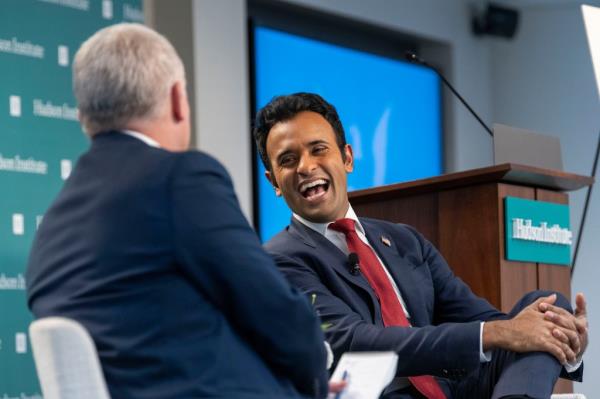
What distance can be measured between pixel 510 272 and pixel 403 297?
2.16 ft

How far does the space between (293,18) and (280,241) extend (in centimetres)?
441

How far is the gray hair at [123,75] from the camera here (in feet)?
5.91

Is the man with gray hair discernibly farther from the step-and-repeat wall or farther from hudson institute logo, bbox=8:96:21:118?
hudson institute logo, bbox=8:96:21:118

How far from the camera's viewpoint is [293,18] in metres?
7.13

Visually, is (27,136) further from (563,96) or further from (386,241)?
(563,96)

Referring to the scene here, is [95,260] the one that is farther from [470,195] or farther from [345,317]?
[470,195]

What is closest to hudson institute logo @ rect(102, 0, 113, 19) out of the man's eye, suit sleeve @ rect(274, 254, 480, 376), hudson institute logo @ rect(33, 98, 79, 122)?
hudson institute logo @ rect(33, 98, 79, 122)

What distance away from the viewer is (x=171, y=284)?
5.64 feet

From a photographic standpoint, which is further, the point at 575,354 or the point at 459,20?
the point at 459,20

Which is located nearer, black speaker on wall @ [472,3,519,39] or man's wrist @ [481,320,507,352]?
man's wrist @ [481,320,507,352]

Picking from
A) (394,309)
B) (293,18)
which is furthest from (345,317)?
(293,18)

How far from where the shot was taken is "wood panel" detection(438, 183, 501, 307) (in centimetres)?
345

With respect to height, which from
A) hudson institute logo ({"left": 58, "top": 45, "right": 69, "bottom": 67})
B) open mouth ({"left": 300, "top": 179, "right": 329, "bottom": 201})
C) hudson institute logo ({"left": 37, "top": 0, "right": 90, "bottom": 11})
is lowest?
open mouth ({"left": 300, "top": 179, "right": 329, "bottom": 201})

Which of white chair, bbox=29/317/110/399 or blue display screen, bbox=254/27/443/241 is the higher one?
blue display screen, bbox=254/27/443/241
